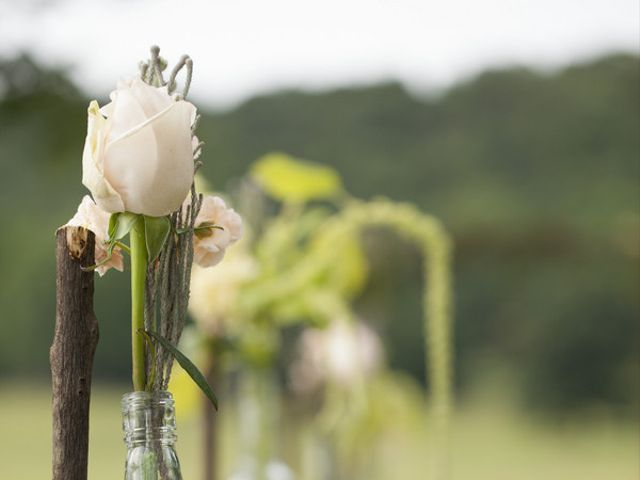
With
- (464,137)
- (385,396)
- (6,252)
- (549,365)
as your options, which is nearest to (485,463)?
(549,365)

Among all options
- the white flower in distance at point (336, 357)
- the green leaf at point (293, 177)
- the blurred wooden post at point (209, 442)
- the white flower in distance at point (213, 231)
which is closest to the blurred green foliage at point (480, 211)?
the white flower in distance at point (336, 357)

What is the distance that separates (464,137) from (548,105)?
0.58m

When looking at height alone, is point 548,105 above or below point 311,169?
above

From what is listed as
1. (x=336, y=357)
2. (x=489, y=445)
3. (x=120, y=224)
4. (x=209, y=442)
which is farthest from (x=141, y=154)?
(x=489, y=445)

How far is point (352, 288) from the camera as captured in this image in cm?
85

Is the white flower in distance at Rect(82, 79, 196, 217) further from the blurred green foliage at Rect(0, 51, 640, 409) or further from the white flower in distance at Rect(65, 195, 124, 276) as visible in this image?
the blurred green foliage at Rect(0, 51, 640, 409)

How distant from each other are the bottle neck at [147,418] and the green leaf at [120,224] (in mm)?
50

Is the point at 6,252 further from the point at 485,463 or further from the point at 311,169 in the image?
the point at 311,169

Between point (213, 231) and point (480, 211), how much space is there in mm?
3822

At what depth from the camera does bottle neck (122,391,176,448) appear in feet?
0.95

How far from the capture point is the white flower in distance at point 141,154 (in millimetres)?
273

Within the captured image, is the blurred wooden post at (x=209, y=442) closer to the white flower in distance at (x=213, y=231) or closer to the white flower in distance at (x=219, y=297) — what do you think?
the white flower in distance at (x=219, y=297)

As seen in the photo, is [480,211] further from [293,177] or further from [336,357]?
[293,177]

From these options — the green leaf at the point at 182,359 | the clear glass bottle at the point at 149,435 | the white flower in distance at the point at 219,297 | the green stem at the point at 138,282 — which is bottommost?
the clear glass bottle at the point at 149,435
